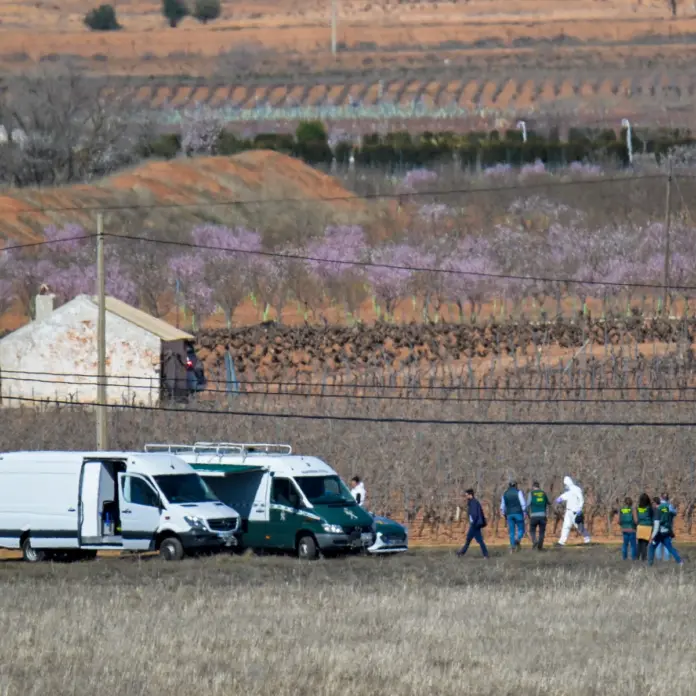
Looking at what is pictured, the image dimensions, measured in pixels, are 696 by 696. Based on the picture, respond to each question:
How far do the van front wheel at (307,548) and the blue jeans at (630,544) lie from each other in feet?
17.3

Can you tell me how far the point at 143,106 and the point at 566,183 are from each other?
142 feet

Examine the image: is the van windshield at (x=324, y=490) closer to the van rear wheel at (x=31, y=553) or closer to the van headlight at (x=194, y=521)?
the van headlight at (x=194, y=521)

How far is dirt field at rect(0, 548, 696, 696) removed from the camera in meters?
17.3

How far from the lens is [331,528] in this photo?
28250 mm

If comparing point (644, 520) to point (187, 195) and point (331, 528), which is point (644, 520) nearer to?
point (331, 528)

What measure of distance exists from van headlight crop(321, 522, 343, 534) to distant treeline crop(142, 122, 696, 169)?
72606 mm

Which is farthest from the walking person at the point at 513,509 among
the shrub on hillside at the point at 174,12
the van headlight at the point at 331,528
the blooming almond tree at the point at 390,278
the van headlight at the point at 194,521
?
the shrub on hillside at the point at 174,12

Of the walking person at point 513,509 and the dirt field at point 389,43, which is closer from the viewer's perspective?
the walking person at point 513,509

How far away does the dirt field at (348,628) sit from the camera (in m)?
17.3

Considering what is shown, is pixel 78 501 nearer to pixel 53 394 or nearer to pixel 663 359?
pixel 53 394

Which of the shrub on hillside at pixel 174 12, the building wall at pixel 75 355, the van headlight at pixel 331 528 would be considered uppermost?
the shrub on hillside at pixel 174 12

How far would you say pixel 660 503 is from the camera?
1081 inches

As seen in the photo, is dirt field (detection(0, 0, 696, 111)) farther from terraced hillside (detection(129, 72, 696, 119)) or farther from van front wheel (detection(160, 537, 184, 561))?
van front wheel (detection(160, 537, 184, 561))

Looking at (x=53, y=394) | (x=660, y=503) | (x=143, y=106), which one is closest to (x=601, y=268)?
(x=53, y=394)
